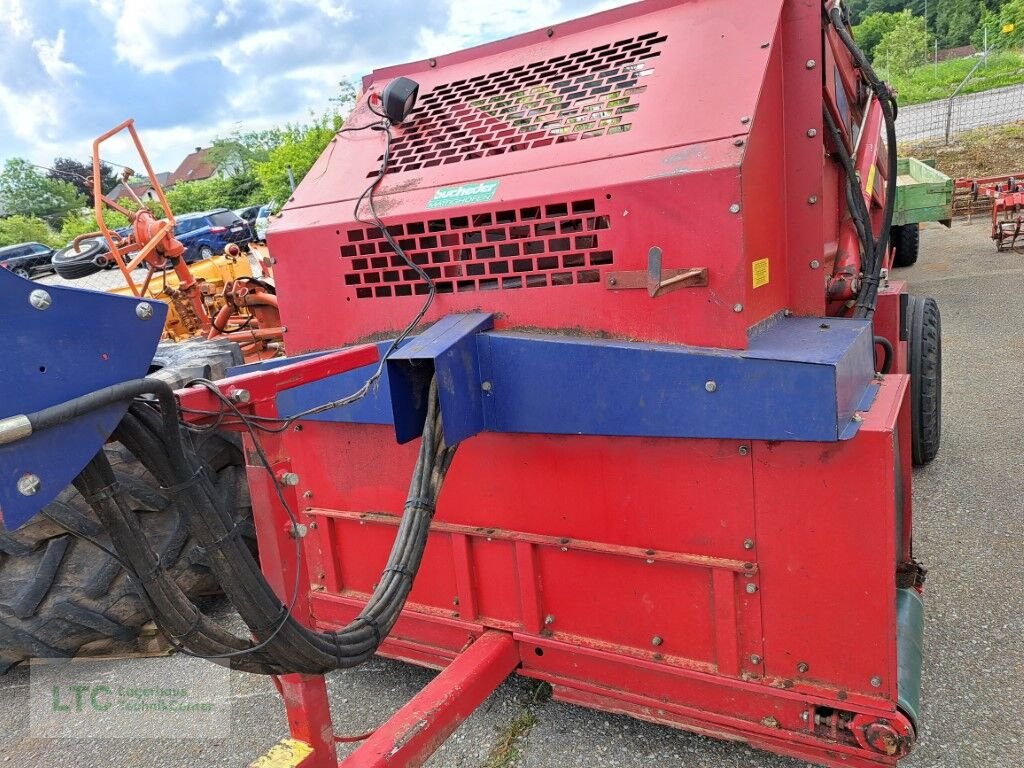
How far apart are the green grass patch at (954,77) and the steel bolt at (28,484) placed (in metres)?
28.6

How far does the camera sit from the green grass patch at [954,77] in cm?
2500

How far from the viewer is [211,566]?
1483mm

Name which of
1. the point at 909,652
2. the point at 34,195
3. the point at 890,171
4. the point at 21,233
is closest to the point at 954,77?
the point at 890,171

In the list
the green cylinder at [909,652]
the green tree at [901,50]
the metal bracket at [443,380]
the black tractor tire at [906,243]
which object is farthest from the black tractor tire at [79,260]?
the green tree at [901,50]

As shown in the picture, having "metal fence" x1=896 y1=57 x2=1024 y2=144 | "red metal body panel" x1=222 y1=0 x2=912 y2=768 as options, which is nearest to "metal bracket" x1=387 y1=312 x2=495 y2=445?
"red metal body panel" x1=222 y1=0 x2=912 y2=768

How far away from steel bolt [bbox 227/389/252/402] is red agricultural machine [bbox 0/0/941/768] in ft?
0.09

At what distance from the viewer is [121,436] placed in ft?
4.41

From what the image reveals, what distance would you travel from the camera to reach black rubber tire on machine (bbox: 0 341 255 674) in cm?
254

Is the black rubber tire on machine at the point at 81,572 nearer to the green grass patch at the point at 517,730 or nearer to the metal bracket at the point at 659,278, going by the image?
the green grass patch at the point at 517,730

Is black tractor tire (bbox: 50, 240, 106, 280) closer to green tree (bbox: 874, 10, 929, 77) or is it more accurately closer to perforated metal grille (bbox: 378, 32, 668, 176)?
perforated metal grille (bbox: 378, 32, 668, 176)

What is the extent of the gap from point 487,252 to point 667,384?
675 millimetres

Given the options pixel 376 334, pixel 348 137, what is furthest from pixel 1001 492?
pixel 348 137

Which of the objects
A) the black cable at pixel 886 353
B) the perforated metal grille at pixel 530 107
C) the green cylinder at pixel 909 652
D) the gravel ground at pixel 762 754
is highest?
the perforated metal grille at pixel 530 107

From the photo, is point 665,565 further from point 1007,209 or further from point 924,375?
point 1007,209
